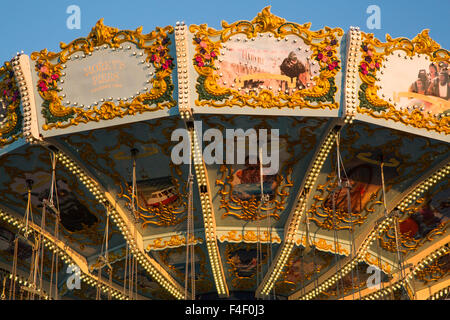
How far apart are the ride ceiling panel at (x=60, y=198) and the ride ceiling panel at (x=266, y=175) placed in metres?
2.56

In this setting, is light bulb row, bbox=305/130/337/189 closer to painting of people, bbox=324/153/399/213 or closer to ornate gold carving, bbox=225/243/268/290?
painting of people, bbox=324/153/399/213

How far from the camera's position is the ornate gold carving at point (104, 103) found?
13.9 m

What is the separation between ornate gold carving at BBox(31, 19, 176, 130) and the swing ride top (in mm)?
27

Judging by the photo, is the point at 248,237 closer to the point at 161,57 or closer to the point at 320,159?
the point at 320,159

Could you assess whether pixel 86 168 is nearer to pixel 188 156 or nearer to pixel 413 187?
pixel 188 156

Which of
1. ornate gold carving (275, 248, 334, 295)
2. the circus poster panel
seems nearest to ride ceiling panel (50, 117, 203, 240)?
ornate gold carving (275, 248, 334, 295)

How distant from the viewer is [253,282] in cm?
1875

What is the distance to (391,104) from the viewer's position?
46.6 ft

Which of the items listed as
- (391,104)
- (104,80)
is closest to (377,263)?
(391,104)

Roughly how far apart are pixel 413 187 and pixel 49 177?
761 centimetres

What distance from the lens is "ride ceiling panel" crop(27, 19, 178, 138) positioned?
1391cm
